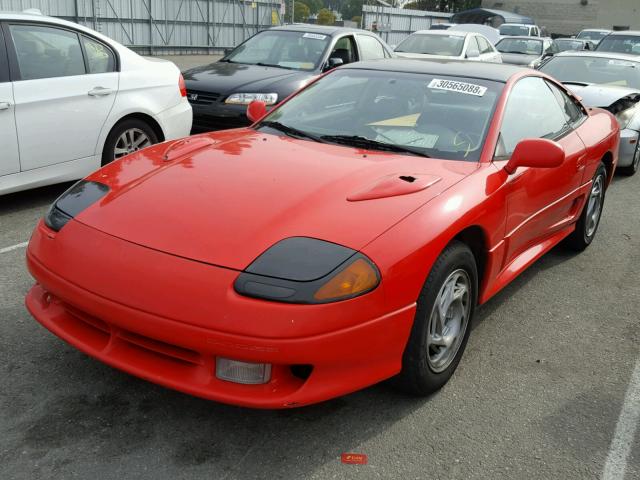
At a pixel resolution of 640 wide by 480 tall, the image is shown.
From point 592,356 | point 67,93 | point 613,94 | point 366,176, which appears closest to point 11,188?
point 67,93

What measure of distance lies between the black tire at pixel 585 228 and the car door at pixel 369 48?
192 inches

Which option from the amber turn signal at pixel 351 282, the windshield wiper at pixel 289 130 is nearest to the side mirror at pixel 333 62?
the windshield wiper at pixel 289 130

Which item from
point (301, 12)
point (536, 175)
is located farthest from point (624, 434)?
point (301, 12)

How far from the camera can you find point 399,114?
378 centimetres

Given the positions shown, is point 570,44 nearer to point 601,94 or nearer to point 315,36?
point 601,94

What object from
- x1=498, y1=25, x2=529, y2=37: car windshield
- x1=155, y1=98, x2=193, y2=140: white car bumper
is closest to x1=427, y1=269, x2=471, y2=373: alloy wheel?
x1=155, y1=98, x2=193, y2=140: white car bumper

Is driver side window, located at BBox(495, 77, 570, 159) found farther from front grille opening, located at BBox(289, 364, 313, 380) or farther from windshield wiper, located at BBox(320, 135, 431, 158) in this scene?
front grille opening, located at BBox(289, 364, 313, 380)

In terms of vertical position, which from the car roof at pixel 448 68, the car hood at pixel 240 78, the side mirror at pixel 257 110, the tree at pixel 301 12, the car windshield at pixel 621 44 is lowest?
the tree at pixel 301 12

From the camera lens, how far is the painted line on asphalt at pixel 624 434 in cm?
263

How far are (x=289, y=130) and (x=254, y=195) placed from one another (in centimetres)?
108

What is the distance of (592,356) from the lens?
3562mm

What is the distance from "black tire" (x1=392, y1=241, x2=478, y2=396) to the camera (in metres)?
2.75

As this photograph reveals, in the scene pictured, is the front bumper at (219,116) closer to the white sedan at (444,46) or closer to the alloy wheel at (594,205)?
the alloy wheel at (594,205)

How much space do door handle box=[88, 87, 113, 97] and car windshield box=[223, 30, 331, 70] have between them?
341 cm
